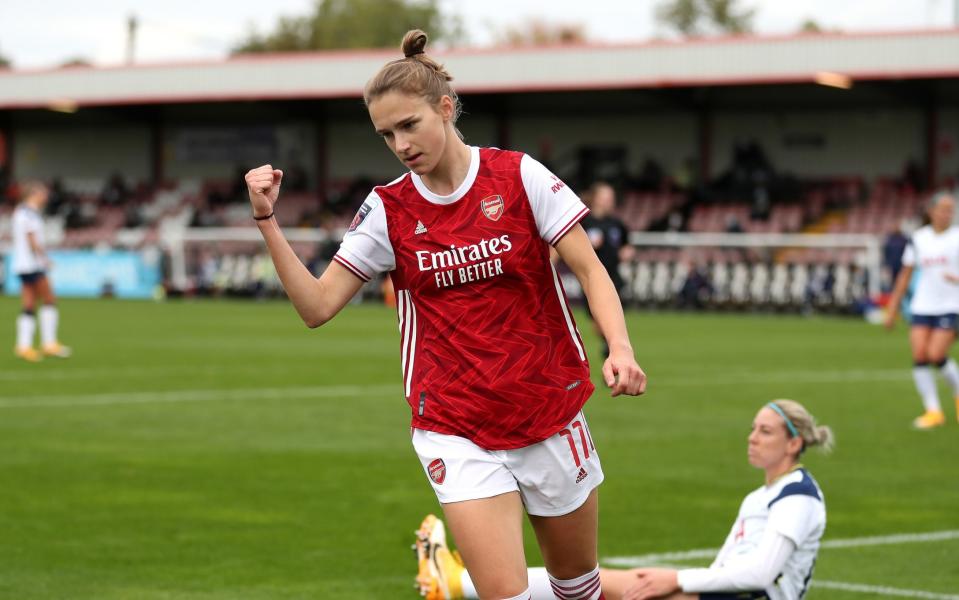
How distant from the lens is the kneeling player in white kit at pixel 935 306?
572 inches

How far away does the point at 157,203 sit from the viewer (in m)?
55.5

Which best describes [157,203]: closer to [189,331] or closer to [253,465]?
[189,331]

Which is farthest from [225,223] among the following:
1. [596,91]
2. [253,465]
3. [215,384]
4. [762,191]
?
[253,465]

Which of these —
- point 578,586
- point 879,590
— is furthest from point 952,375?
point 578,586

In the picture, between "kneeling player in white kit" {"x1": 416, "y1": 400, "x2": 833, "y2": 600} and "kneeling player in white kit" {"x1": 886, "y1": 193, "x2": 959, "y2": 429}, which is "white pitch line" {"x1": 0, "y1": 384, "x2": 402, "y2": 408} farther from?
"kneeling player in white kit" {"x1": 416, "y1": 400, "x2": 833, "y2": 600}

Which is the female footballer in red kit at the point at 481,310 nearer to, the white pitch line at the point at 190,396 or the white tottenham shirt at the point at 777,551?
the white tottenham shirt at the point at 777,551

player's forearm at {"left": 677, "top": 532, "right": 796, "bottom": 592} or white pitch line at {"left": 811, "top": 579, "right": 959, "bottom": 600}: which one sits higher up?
player's forearm at {"left": 677, "top": 532, "right": 796, "bottom": 592}

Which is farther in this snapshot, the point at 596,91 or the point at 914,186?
the point at 596,91

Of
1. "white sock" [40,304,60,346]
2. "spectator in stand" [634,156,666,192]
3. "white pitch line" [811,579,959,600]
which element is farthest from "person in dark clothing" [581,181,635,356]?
"spectator in stand" [634,156,666,192]

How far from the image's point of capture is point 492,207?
5016 mm

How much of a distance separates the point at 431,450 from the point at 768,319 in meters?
31.0

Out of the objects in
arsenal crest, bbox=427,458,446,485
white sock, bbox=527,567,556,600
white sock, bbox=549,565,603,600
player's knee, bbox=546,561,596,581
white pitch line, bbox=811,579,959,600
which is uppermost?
arsenal crest, bbox=427,458,446,485

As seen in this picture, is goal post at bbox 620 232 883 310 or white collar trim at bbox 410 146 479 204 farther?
goal post at bbox 620 232 883 310

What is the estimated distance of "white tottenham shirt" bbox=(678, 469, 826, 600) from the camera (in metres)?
6.12
